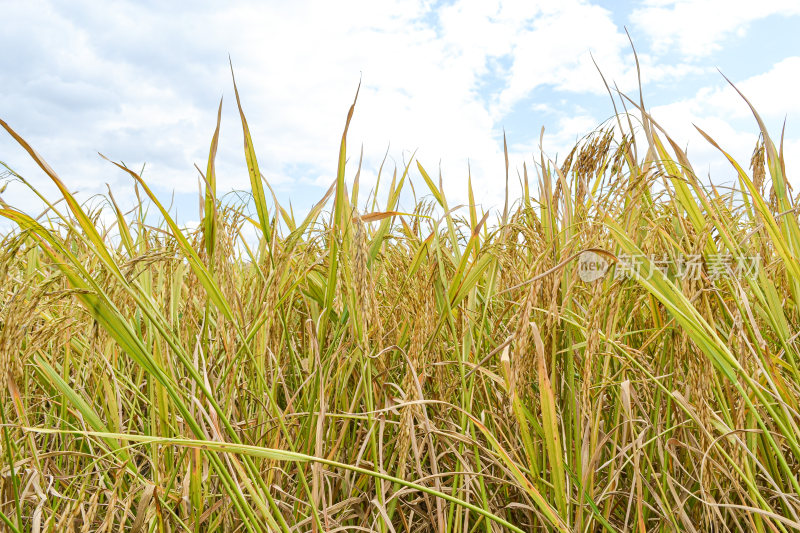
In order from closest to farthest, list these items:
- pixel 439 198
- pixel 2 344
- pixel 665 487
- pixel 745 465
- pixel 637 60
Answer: pixel 2 344 → pixel 745 465 → pixel 665 487 → pixel 637 60 → pixel 439 198

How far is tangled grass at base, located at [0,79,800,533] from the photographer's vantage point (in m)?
0.84

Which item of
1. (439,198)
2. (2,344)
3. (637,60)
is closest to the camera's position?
(2,344)

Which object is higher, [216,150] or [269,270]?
[216,150]

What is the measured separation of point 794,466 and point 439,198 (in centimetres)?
101

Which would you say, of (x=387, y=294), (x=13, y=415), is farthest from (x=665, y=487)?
(x=13, y=415)

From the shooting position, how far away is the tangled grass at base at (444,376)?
84cm

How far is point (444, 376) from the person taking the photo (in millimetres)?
1306

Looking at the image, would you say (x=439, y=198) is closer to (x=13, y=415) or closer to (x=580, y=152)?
(x=580, y=152)

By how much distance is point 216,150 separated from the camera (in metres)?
1.08

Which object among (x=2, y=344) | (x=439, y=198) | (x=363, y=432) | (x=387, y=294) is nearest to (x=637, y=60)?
(x=439, y=198)

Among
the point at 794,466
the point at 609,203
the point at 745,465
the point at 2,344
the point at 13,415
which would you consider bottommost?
the point at 794,466

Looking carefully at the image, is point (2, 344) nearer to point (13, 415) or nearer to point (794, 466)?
point (13, 415)

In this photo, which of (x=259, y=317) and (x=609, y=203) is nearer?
(x=259, y=317)

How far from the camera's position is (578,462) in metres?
0.98
